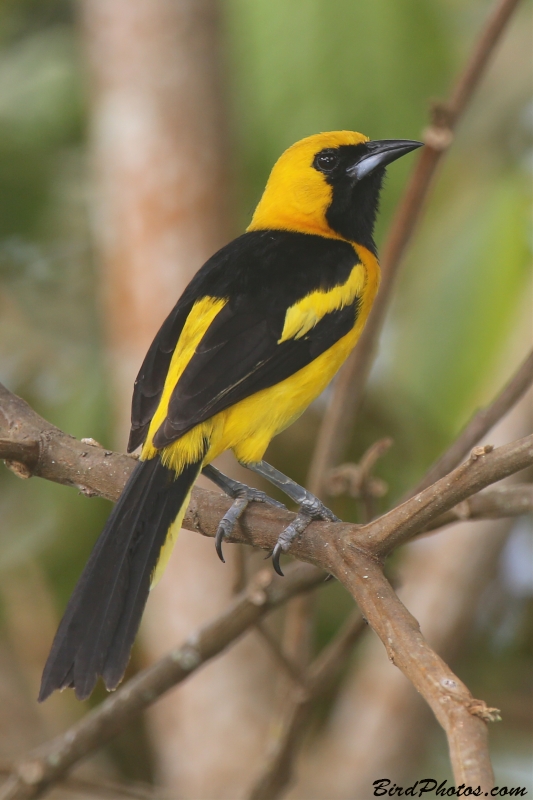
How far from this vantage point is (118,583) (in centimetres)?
216

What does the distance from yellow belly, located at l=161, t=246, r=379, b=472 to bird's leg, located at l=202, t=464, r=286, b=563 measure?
9 centimetres

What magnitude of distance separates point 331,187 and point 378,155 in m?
0.19

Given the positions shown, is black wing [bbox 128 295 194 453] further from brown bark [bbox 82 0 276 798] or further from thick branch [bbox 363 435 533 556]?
brown bark [bbox 82 0 276 798]

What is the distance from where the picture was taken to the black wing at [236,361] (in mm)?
2312

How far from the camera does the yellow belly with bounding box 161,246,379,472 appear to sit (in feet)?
8.03

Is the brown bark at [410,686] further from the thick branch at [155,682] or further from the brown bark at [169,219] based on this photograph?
the thick branch at [155,682]

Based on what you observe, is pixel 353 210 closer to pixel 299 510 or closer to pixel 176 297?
pixel 176 297

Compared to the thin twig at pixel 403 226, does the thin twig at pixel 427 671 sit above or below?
below

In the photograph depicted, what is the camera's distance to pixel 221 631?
8.72 ft

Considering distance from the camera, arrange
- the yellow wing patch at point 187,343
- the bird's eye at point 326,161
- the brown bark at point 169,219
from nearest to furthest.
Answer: the yellow wing patch at point 187,343 → the bird's eye at point 326,161 → the brown bark at point 169,219

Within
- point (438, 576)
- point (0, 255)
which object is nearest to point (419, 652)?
point (438, 576)

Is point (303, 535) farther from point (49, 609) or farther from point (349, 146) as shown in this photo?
point (49, 609)

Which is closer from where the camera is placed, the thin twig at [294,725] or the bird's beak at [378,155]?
the thin twig at [294,725]

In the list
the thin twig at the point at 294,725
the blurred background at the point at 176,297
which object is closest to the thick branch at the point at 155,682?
the thin twig at the point at 294,725
